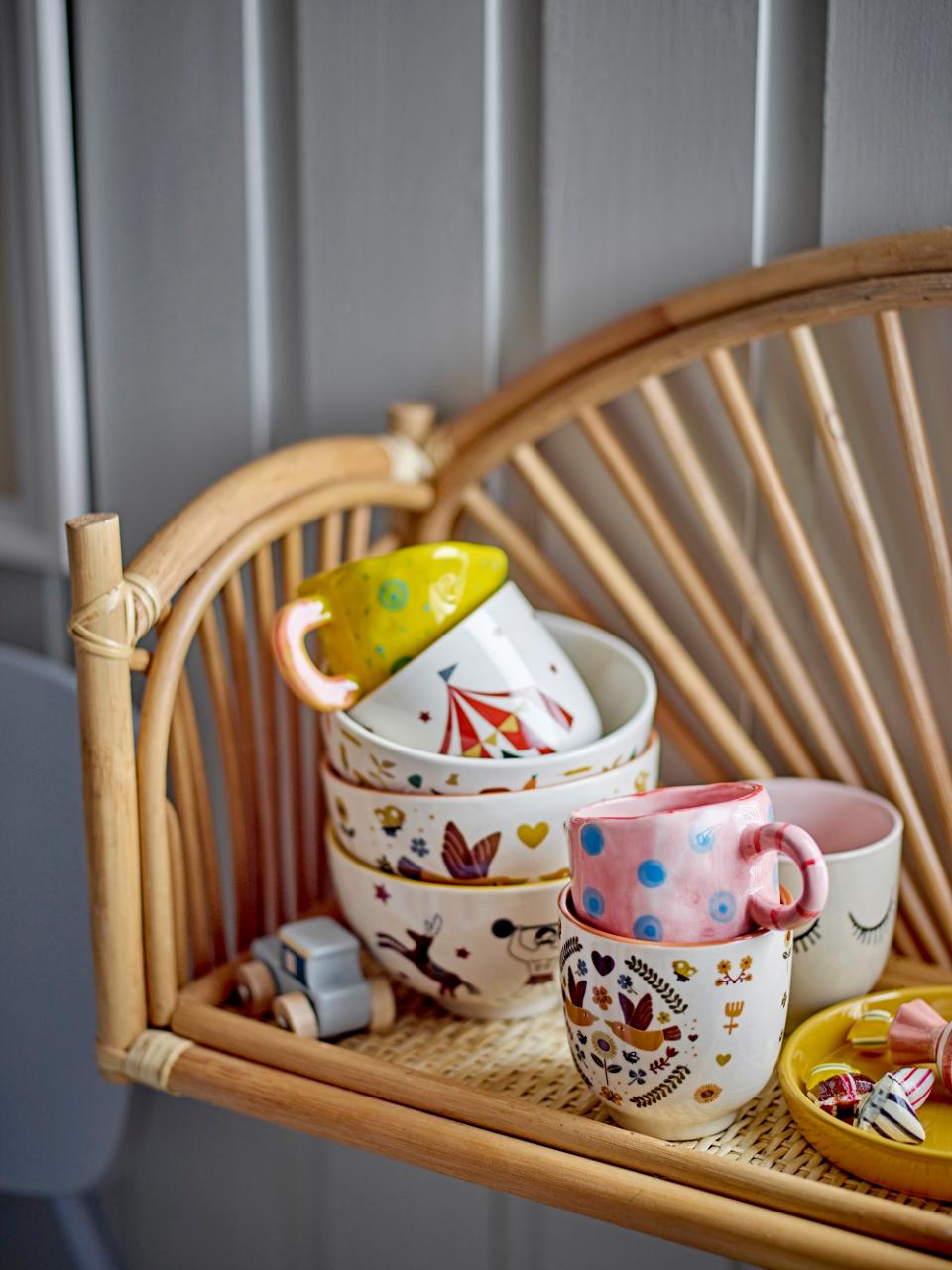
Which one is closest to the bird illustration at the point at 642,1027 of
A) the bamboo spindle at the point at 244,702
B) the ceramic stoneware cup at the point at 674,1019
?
the ceramic stoneware cup at the point at 674,1019

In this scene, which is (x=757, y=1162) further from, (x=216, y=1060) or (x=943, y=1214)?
(x=216, y=1060)

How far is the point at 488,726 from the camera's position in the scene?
2.33 ft

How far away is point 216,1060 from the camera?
2.34ft

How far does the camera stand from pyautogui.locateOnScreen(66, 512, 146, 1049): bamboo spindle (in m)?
0.68

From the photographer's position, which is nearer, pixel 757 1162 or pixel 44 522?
pixel 757 1162

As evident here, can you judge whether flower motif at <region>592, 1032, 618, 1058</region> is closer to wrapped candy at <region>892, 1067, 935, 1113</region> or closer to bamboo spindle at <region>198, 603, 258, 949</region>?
wrapped candy at <region>892, 1067, 935, 1113</region>

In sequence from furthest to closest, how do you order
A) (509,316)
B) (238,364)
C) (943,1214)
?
(238,364)
(509,316)
(943,1214)

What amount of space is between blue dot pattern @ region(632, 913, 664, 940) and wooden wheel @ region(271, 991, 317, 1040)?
215mm

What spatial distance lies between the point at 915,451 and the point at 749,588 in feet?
0.42

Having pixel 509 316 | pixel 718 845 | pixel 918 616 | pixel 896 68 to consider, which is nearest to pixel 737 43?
pixel 896 68

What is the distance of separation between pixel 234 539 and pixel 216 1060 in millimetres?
281

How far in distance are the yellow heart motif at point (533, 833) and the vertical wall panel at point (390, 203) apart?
1.13ft

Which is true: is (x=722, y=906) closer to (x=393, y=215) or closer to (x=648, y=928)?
(x=648, y=928)

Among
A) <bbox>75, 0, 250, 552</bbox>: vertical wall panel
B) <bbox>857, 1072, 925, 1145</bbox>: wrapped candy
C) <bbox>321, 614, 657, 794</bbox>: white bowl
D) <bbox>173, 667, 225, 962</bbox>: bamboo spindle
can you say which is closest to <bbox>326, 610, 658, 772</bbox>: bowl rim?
<bbox>321, 614, 657, 794</bbox>: white bowl
